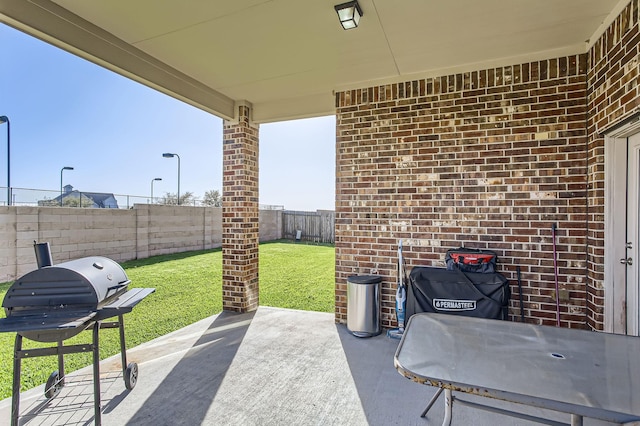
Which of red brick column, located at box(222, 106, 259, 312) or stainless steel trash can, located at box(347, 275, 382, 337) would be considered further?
red brick column, located at box(222, 106, 259, 312)

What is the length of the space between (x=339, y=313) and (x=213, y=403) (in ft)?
6.88

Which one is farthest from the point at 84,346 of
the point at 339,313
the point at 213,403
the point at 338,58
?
the point at 338,58

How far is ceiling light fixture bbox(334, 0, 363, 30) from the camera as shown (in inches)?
95.3

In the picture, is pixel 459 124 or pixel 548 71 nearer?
pixel 548 71

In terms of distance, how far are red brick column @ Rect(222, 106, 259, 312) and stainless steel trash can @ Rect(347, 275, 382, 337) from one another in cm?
174

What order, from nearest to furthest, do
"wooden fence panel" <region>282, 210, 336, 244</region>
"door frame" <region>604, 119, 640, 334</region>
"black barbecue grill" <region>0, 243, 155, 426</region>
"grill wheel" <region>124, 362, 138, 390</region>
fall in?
"black barbecue grill" <region>0, 243, 155, 426</region> < "grill wheel" <region>124, 362, 138, 390</region> < "door frame" <region>604, 119, 640, 334</region> < "wooden fence panel" <region>282, 210, 336, 244</region>

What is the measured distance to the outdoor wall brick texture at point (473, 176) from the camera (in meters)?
3.27

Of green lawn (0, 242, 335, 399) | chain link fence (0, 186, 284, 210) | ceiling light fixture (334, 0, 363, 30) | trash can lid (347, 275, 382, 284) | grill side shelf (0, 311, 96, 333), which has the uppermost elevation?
ceiling light fixture (334, 0, 363, 30)

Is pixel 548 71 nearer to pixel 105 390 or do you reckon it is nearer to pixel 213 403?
pixel 213 403

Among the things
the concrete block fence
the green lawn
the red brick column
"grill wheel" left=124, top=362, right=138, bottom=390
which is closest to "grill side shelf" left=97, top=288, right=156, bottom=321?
"grill wheel" left=124, top=362, right=138, bottom=390

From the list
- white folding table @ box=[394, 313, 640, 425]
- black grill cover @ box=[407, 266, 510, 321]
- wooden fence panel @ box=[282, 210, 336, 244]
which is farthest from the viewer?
wooden fence panel @ box=[282, 210, 336, 244]

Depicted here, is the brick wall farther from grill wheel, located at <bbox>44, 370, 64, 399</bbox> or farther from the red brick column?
grill wheel, located at <bbox>44, 370, 64, 399</bbox>

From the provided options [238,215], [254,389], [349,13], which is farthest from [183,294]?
[349,13]

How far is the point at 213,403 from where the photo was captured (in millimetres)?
2488
